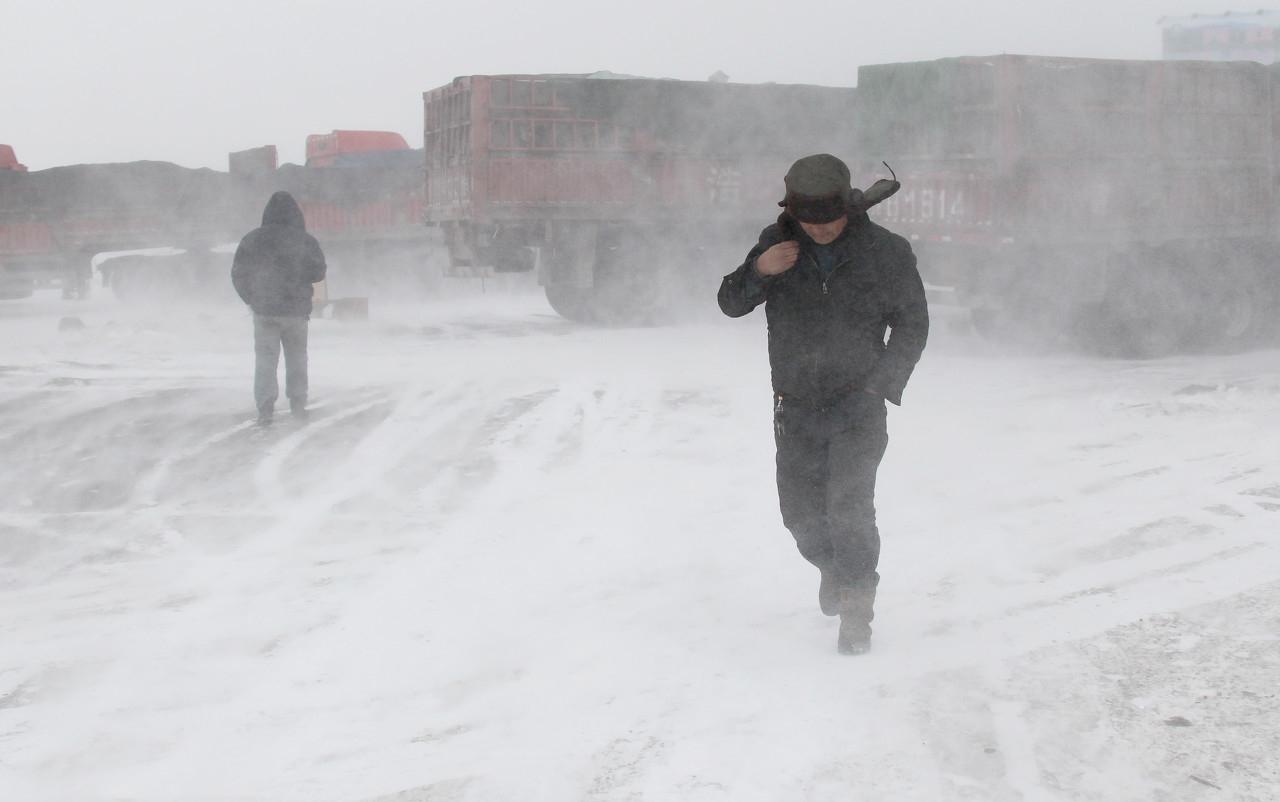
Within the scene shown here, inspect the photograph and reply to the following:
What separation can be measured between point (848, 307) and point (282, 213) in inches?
237

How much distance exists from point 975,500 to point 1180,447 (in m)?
1.86

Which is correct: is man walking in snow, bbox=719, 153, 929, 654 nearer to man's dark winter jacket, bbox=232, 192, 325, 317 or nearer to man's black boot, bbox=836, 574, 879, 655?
man's black boot, bbox=836, 574, 879, 655

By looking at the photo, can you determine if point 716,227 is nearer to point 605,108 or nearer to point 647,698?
point 605,108

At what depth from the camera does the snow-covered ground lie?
367 cm

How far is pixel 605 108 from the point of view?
16.4 metres

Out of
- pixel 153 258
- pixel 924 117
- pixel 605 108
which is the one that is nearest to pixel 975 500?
pixel 924 117

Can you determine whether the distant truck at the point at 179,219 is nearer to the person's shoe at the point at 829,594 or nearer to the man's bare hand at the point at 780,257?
the person's shoe at the point at 829,594

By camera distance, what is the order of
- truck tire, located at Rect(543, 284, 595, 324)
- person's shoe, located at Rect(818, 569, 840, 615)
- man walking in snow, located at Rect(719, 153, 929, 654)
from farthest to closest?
1. truck tire, located at Rect(543, 284, 595, 324)
2. person's shoe, located at Rect(818, 569, 840, 615)
3. man walking in snow, located at Rect(719, 153, 929, 654)

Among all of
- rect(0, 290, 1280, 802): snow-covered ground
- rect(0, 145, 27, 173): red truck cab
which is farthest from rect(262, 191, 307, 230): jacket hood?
rect(0, 145, 27, 173): red truck cab

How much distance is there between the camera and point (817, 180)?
13.9 feet

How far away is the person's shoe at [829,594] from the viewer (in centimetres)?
477

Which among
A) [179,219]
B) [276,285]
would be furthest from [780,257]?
[179,219]

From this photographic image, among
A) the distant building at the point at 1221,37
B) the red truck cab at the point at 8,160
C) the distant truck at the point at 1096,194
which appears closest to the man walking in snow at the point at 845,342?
the distant truck at the point at 1096,194

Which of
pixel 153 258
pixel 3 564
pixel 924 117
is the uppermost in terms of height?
pixel 924 117
